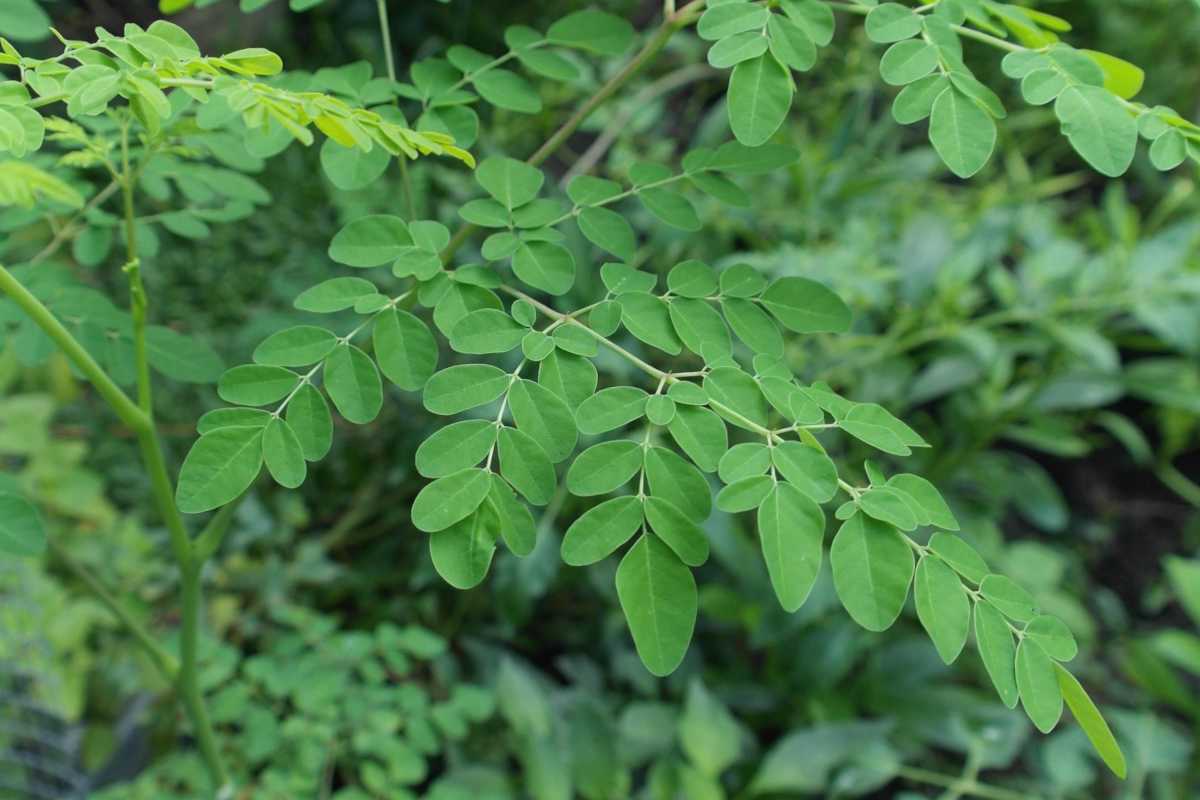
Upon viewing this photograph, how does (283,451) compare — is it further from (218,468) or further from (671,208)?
(671,208)

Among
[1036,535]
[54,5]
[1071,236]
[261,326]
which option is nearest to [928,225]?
[1071,236]

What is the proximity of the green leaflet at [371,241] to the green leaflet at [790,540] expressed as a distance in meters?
0.33

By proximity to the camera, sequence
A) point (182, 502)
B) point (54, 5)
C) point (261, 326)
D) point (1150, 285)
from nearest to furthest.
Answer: point (182, 502) < point (261, 326) < point (54, 5) < point (1150, 285)

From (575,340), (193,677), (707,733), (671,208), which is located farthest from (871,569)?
(707,733)

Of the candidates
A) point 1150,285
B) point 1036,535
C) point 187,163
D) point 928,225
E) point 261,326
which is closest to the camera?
point 187,163

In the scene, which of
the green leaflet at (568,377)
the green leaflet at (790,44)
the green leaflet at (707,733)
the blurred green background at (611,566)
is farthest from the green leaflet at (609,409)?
the green leaflet at (707,733)

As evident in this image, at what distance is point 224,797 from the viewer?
98 centimetres

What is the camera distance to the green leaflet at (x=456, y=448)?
0.59m

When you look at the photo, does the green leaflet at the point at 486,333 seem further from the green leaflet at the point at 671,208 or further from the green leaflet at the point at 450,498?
the green leaflet at the point at 671,208

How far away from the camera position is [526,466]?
0.59 meters

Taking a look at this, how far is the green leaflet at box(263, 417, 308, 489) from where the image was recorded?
61 cm

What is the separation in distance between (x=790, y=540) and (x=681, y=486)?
74mm

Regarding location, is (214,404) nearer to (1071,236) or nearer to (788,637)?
(788,637)

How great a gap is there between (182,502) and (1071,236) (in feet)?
7.96
